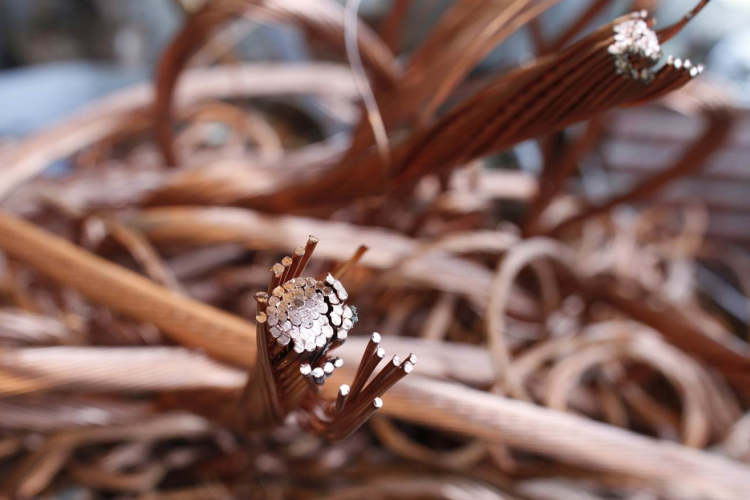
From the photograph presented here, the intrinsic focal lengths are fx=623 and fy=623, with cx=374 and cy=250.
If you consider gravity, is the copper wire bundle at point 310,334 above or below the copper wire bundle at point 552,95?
below

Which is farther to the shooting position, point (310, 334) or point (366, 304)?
point (366, 304)

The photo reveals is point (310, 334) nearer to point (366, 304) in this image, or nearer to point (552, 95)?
point (552, 95)

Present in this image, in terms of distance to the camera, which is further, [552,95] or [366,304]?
[366,304]

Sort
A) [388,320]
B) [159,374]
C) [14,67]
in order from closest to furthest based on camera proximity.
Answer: [159,374] → [388,320] → [14,67]

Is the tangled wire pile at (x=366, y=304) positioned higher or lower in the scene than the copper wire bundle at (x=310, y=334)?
higher

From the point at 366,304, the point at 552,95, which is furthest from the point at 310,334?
the point at 366,304

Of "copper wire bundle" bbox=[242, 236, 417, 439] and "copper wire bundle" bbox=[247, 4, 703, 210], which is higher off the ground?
"copper wire bundle" bbox=[247, 4, 703, 210]

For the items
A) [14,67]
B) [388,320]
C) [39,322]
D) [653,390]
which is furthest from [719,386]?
[14,67]

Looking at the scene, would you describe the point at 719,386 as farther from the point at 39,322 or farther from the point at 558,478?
the point at 39,322
